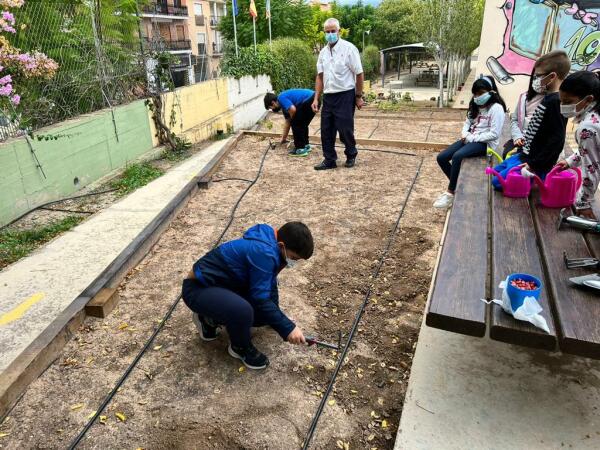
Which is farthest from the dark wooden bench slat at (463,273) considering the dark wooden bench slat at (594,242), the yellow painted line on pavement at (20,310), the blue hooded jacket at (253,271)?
the yellow painted line on pavement at (20,310)

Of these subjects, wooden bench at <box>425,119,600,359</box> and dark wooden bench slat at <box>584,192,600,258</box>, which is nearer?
wooden bench at <box>425,119,600,359</box>

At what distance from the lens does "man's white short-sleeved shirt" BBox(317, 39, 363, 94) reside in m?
5.58

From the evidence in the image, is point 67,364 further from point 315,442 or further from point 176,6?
point 176,6

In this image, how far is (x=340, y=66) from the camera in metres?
5.61

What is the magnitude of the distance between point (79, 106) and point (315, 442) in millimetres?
5563

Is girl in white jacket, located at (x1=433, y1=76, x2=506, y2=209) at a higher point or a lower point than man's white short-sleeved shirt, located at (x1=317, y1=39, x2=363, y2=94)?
lower

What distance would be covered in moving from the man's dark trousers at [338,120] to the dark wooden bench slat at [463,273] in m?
3.22

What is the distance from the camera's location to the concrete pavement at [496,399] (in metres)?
1.91

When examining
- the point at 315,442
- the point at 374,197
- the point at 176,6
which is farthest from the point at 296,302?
the point at 176,6

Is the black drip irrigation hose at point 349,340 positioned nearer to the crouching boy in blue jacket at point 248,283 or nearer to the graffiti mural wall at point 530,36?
the crouching boy in blue jacket at point 248,283

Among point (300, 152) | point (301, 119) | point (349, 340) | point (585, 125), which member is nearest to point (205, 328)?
point (349, 340)

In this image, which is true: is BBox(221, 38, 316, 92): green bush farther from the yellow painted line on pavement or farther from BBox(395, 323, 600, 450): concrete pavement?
BBox(395, 323, 600, 450): concrete pavement

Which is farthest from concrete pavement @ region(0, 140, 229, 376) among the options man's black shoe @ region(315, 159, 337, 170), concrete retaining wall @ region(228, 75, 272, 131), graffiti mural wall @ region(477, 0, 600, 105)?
graffiti mural wall @ region(477, 0, 600, 105)

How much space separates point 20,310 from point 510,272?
301 cm
